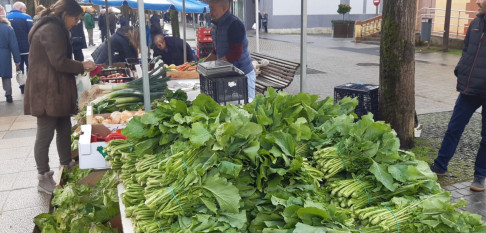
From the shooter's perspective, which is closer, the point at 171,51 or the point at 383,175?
the point at 383,175

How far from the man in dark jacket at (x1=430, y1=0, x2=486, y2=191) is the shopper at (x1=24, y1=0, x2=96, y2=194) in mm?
3927

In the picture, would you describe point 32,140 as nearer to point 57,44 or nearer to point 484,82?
point 57,44

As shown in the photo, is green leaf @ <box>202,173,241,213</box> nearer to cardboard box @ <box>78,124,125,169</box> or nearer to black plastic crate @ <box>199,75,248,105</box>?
cardboard box @ <box>78,124,125,169</box>

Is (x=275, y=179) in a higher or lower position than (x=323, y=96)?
higher

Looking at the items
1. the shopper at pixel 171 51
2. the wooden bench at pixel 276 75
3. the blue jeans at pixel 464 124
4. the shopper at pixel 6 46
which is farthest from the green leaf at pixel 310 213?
the shopper at pixel 6 46

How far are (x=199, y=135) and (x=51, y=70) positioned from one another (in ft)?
9.76

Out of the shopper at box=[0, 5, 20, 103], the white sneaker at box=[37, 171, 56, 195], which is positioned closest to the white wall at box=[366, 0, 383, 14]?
the shopper at box=[0, 5, 20, 103]

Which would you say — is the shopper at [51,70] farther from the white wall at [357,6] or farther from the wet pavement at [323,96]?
the white wall at [357,6]

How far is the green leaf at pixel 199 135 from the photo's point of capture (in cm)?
236

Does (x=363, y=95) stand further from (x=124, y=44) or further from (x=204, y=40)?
(x=204, y=40)

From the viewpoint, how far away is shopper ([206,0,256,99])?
208 inches

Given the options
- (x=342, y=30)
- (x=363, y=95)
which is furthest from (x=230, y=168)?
(x=342, y=30)

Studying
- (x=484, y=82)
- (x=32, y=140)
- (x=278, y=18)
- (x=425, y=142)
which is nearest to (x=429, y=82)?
(x=425, y=142)

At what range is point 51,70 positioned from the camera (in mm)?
4766
